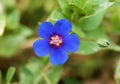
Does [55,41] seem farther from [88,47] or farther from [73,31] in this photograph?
[88,47]

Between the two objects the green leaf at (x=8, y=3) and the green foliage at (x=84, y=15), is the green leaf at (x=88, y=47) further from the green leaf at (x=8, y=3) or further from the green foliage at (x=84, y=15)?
the green leaf at (x=8, y=3)

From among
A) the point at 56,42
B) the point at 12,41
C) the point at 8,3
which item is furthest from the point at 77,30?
the point at 8,3

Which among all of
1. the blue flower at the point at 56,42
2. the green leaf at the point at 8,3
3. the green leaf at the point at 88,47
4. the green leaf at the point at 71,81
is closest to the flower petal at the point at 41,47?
the blue flower at the point at 56,42

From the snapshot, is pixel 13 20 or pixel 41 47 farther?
pixel 13 20

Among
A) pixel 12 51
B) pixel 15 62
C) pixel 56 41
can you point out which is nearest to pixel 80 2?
pixel 56 41

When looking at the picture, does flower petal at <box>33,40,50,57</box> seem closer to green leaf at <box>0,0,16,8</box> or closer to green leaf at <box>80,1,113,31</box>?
green leaf at <box>80,1,113,31</box>

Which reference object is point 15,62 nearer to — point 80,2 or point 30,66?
point 30,66

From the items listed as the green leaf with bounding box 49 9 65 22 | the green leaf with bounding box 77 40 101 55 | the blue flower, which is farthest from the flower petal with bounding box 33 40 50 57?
the green leaf with bounding box 77 40 101 55
